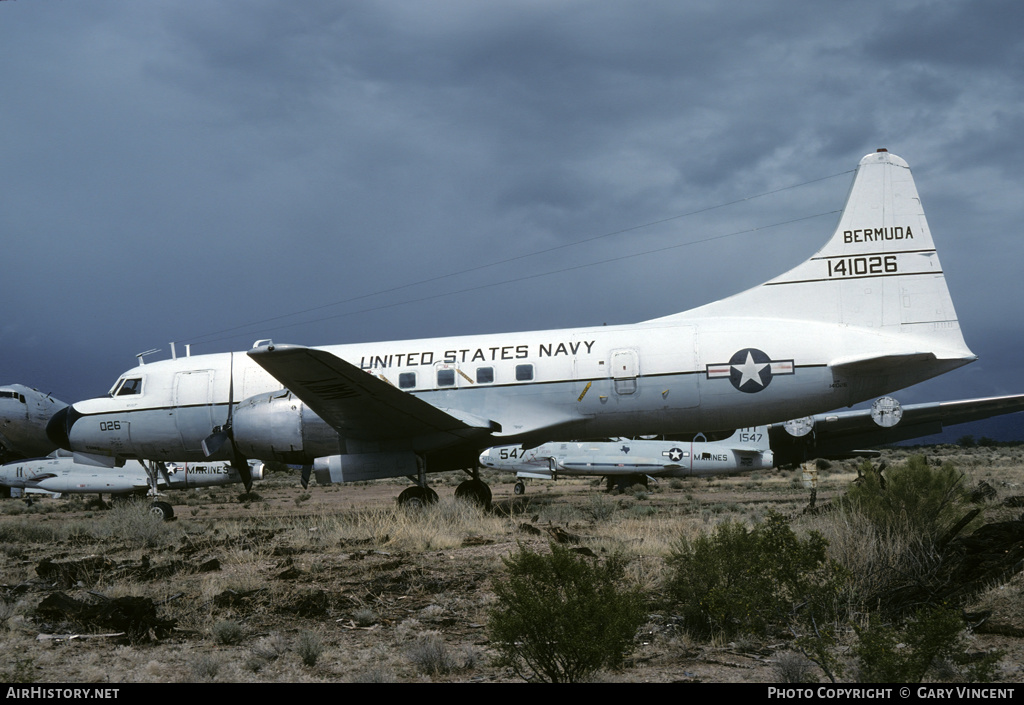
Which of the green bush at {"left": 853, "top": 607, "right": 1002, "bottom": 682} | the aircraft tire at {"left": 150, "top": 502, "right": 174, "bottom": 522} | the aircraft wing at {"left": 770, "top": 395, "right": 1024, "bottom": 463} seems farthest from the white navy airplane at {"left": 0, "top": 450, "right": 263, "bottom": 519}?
the green bush at {"left": 853, "top": 607, "right": 1002, "bottom": 682}

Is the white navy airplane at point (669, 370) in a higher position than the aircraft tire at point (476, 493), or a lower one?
higher

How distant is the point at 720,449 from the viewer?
2950 cm

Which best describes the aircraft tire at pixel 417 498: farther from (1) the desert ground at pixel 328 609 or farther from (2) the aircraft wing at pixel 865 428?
(2) the aircraft wing at pixel 865 428

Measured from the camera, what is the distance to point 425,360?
18625mm

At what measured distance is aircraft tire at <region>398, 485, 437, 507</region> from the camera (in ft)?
56.7

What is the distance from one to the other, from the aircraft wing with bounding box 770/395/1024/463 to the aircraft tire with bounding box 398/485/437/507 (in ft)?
45.8

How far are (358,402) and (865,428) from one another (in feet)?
78.5

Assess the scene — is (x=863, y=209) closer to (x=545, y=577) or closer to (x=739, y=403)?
(x=739, y=403)

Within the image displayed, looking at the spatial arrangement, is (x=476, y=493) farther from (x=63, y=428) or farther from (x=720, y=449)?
(x=720, y=449)

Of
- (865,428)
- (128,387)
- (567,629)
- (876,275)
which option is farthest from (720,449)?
(567,629)

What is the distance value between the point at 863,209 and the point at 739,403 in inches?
215

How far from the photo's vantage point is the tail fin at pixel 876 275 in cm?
1716

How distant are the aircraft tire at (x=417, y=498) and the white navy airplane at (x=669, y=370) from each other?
0.05 metres

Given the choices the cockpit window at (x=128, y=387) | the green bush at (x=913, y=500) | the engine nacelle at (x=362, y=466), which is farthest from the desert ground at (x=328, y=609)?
the cockpit window at (x=128, y=387)
